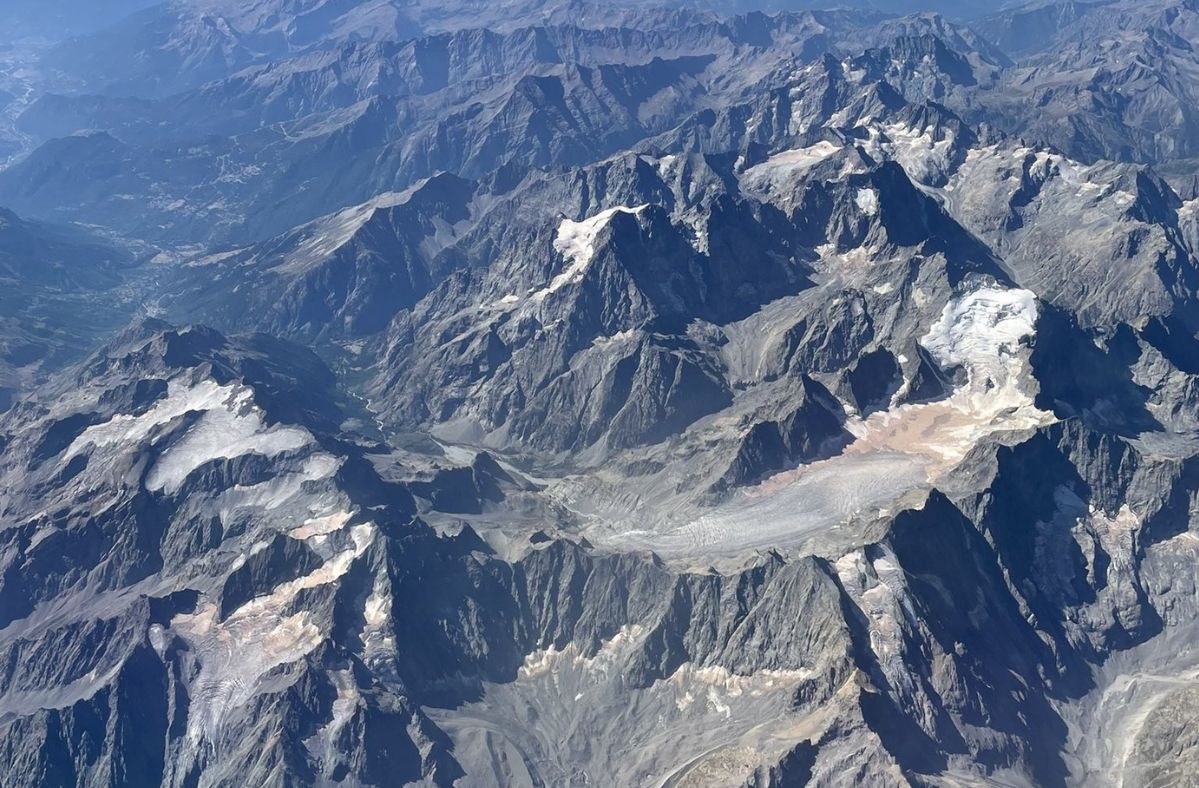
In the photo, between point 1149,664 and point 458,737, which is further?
point 1149,664

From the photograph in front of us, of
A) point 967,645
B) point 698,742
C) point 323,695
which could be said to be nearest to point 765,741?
point 698,742

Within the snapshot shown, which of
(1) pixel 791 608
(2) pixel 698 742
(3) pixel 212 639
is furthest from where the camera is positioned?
(3) pixel 212 639

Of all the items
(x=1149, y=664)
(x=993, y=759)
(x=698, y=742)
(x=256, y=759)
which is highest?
(x=256, y=759)

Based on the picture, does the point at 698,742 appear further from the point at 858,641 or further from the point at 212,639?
the point at 212,639

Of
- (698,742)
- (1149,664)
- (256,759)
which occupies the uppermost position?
(256,759)

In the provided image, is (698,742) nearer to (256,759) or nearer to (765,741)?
(765,741)

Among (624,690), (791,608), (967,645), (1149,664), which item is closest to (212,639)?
(624,690)

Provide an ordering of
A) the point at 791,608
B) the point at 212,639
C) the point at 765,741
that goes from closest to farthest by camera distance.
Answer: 1. the point at 765,741
2. the point at 791,608
3. the point at 212,639

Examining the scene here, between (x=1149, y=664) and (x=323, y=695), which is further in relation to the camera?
(x=1149, y=664)

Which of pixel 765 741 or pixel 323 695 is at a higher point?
pixel 323 695
